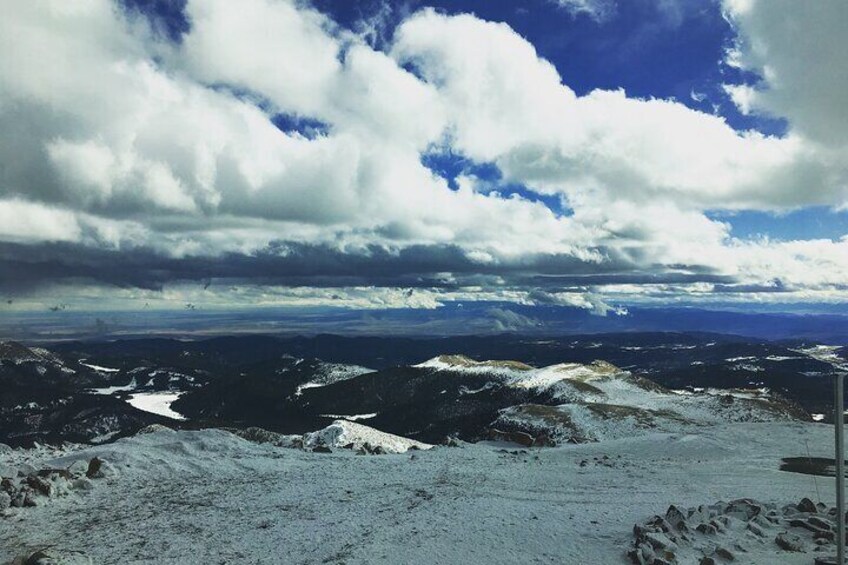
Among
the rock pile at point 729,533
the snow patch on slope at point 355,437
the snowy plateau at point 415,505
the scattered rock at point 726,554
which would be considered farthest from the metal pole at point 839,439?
the snow patch on slope at point 355,437

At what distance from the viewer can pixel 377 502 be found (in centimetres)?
2484

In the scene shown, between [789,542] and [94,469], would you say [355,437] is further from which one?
[789,542]

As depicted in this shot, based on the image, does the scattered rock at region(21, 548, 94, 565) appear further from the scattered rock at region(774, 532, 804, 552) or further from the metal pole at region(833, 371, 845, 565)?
the scattered rock at region(774, 532, 804, 552)

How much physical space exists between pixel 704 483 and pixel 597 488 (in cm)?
686

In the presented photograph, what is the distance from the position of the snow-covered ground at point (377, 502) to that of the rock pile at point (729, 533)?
50cm

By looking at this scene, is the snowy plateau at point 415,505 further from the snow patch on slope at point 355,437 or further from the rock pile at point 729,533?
the snow patch on slope at point 355,437

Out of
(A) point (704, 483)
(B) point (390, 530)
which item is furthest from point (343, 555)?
(A) point (704, 483)

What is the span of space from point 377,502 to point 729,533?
1413 cm

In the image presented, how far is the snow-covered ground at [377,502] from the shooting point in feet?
60.8

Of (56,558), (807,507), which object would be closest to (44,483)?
(56,558)

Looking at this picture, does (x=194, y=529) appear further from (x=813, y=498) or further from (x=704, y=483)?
(x=813, y=498)

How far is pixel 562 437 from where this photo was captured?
101 meters

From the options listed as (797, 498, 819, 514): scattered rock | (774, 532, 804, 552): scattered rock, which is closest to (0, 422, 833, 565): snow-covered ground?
(774, 532, 804, 552): scattered rock

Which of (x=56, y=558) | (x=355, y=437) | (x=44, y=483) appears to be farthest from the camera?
(x=355, y=437)
